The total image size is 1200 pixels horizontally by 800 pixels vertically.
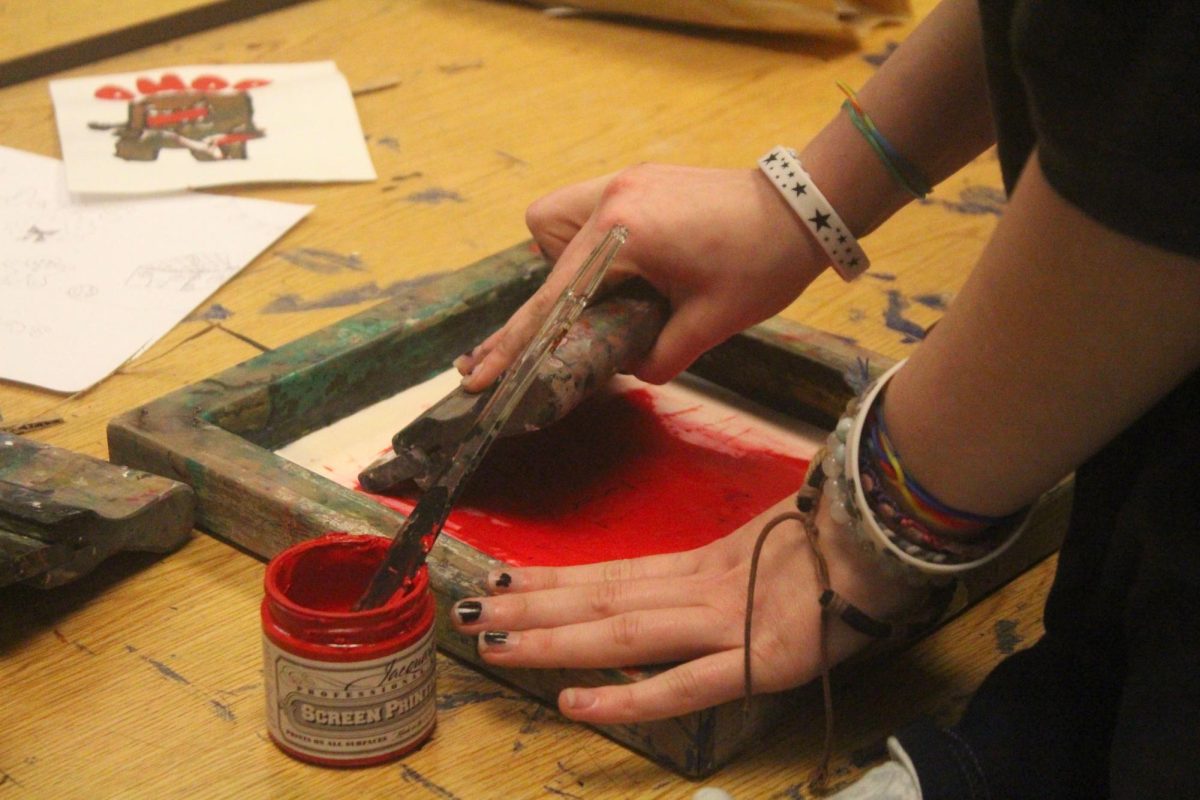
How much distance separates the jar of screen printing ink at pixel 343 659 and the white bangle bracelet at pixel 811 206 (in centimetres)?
39

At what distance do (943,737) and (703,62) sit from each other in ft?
4.31

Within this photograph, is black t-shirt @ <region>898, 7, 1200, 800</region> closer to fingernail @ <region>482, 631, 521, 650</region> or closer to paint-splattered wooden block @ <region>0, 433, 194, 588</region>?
fingernail @ <region>482, 631, 521, 650</region>

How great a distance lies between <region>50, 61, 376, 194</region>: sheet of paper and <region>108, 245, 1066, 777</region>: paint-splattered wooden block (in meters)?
0.42

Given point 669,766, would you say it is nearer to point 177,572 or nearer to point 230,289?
point 177,572

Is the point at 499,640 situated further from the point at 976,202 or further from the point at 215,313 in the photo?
the point at 976,202

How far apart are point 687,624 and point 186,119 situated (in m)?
1.07

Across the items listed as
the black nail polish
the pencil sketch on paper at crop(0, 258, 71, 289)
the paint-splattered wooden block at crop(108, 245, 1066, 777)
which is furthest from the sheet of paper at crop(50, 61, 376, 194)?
the black nail polish

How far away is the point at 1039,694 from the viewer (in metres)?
0.80

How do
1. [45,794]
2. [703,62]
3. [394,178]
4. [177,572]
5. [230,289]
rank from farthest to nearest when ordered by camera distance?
[703,62], [394,178], [230,289], [177,572], [45,794]

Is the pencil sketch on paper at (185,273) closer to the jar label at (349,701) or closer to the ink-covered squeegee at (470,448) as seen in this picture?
the ink-covered squeegee at (470,448)

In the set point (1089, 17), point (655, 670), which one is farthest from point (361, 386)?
point (1089, 17)

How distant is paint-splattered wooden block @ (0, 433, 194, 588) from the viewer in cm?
85

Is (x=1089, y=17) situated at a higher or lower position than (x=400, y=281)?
higher

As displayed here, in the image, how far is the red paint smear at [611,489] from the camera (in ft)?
3.16
